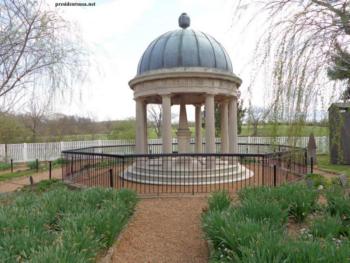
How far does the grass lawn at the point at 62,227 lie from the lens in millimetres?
3144

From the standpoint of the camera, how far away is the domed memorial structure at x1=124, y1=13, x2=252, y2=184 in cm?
1047

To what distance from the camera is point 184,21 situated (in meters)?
12.3

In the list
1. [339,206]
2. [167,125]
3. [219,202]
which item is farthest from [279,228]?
[167,125]

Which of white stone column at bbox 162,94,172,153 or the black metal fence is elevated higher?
white stone column at bbox 162,94,172,153

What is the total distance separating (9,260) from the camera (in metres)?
3.02

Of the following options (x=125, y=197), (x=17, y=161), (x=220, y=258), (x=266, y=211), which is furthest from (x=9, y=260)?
(x=17, y=161)

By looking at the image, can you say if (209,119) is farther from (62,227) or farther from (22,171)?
(22,171)

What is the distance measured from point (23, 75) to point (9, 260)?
16.6ft

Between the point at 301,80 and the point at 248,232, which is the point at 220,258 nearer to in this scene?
the point at 248,232

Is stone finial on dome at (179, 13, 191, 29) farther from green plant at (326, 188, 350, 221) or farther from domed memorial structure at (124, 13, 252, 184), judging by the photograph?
green plant at (326, 188, 350, 221)

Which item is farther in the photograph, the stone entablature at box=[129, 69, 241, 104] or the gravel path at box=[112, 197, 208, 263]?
the stone entablature at box=[129, 69, 241, 104]

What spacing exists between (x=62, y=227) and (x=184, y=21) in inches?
424

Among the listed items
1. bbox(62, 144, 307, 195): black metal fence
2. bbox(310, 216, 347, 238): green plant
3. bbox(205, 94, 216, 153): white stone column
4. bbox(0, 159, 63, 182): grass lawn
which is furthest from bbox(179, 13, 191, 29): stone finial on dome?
bbox(0, 159, 63, 182): grass lawn

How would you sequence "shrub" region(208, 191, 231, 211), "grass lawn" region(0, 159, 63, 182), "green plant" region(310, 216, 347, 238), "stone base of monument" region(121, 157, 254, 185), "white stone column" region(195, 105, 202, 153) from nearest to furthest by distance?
"green plant" region(310, 216, 347, 238) < "shrub" region(208, 191, 231, 211) < "stone base of monument" region(121, 157, 254, 185) < "grass lawn" region(0, 159, 63, 182) < "white stone column" region(195, 105, 202, 153)
